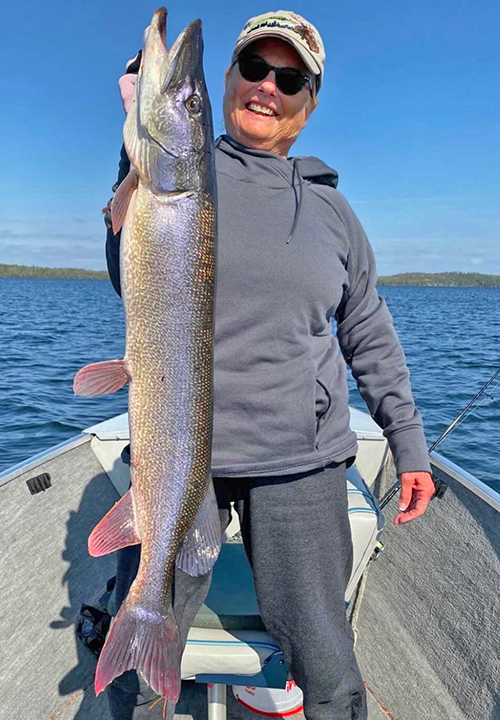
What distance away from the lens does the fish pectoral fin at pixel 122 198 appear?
1766 millimetres

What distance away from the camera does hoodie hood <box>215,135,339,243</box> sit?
2158mm

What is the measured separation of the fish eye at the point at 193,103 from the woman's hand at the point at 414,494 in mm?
1672

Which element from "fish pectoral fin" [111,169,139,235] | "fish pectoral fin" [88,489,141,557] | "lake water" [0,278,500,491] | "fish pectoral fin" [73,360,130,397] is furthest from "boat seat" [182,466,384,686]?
"lake water" [0,278,500,491]

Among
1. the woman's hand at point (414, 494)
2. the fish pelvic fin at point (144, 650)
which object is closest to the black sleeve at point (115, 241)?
the fish pelvic fin at point (144, 650)

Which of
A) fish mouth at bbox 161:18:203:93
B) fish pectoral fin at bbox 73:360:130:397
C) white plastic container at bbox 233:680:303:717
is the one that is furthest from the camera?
white plastic container at bbox 233:680:303:717

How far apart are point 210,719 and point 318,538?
132 centimetres

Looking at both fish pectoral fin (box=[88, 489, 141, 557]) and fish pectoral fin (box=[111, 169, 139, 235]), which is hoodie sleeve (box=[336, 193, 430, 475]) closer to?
fish pectoral fin (box=[111, 169, 139, 235])

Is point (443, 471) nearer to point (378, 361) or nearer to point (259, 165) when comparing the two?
point (378, 361)

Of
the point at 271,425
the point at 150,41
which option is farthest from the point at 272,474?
the point at 150,41

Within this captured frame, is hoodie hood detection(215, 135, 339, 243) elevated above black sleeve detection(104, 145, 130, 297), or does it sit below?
above

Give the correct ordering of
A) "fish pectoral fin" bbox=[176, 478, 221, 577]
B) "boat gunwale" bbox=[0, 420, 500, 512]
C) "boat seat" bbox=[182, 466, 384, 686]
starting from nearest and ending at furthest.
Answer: "fish pectoral fin" bbox=[176, 478, 221, 577] < "boat seat" bbox=[182, 466, 384, 686] < "boat gunwale" bbox=[0, 420, 500, 512]

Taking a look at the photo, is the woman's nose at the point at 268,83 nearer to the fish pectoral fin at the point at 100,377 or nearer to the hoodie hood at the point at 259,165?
the hoodie hood at the point at 259,165

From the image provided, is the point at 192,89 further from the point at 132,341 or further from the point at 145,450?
the point at 145,450

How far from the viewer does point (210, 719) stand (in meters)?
2.76
